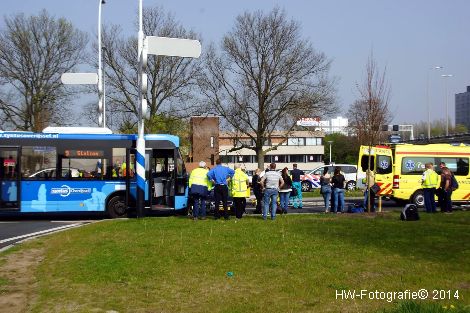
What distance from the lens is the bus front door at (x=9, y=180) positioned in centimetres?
2003

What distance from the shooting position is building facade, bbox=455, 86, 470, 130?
9924cm

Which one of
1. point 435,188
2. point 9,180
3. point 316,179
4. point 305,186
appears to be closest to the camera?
point 9,180

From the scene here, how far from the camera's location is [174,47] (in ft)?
58.0

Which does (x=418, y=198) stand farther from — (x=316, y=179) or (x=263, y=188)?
(x=316, y=179)

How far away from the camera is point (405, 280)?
337 inches

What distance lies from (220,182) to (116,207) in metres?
4.64

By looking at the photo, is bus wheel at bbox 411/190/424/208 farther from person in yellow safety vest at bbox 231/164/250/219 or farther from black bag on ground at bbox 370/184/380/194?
person in yellow safety vest at bbox 231/164/250/219

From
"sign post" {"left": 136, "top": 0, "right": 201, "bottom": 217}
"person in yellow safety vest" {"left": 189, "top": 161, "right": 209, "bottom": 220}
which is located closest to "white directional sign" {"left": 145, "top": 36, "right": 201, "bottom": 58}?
"sign post" {"left": 136, "top": 0, "right": 201, "bottom": 217}

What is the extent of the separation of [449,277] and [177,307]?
393 cm

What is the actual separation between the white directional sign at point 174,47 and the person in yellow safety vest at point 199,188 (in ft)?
11.4

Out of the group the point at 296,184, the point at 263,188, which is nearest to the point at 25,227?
the point at 263,188

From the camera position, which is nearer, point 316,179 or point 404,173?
point 404,173

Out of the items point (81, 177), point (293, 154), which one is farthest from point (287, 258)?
point (293, 154)

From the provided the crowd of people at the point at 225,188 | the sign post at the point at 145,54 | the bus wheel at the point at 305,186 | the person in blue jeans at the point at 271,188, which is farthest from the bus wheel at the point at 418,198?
the bus wheel at the point at 305,186
